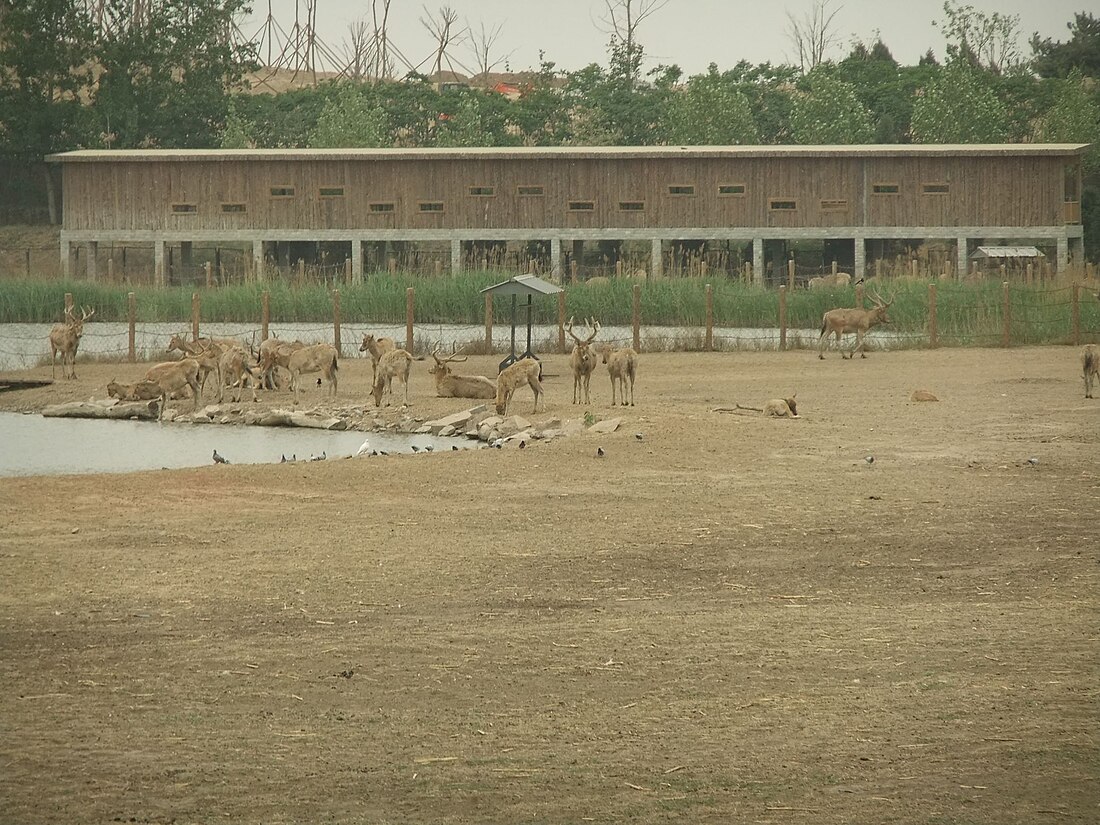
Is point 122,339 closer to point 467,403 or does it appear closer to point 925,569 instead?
point 467,403

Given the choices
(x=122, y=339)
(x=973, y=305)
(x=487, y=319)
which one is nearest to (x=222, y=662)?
(x=487, y=319)

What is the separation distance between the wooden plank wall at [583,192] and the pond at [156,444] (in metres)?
29.1

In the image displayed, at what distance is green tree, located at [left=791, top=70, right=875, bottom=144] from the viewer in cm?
6875

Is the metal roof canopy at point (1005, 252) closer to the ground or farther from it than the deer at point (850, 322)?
farther from it

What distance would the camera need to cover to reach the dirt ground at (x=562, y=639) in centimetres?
752

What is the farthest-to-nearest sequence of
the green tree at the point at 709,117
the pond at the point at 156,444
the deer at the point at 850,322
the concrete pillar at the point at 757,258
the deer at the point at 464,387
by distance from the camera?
the green tree at the point at 709,117
the concrete pillar at the point at 757,258
the deer at the point at 850,322
the deer at the point at 464,387
the pond at the point at 156,444

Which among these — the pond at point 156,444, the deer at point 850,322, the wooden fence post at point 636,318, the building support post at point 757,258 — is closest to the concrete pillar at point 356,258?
the building support post at point 757,258

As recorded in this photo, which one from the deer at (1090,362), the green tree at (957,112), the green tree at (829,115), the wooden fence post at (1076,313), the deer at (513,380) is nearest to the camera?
the deer at (513,380)

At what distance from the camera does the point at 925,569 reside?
12.4m

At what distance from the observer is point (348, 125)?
2753 inches

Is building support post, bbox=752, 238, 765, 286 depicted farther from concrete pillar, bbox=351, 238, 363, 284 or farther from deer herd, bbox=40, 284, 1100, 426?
deer herd, bbox=40, 284, 1100, 426

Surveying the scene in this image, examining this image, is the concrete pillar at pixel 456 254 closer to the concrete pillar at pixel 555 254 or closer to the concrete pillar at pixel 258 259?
the concrete pillar at pixel 555 254

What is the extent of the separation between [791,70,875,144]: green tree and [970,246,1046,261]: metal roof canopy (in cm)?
1326

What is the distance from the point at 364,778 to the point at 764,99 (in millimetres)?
71179
